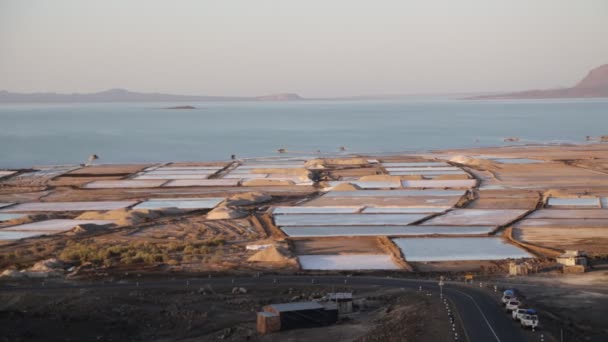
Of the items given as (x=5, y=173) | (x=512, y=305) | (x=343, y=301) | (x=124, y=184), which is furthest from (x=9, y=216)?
(x=512, y=305)

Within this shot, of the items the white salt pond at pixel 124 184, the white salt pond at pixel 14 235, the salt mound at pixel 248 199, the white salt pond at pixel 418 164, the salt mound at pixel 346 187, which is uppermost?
the white salt pond at pixel 418 164

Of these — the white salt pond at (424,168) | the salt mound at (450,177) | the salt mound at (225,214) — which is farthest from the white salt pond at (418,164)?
the salt mound at (225,214)

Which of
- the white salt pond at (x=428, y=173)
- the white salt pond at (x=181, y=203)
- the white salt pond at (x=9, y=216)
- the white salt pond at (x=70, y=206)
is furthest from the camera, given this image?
the white salt pond at (x=428, y=173)

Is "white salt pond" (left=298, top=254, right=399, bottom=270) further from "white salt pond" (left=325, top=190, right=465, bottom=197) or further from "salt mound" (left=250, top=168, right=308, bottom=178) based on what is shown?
"salt mound" (left=250, top=168, right=308, bottom=178)

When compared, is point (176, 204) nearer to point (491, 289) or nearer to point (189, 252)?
point (189, 252)

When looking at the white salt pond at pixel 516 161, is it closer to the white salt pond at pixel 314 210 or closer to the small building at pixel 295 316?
the white salt pond at pixel 314 210

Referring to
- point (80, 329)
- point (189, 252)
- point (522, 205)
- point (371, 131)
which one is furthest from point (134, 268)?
point (371, 131)

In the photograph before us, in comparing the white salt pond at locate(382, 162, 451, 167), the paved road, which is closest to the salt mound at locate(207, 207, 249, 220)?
the paved road

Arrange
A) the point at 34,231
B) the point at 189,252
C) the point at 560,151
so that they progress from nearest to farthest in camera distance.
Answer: the point at 189,252 < the point at 34,231 < the point at 560,151
